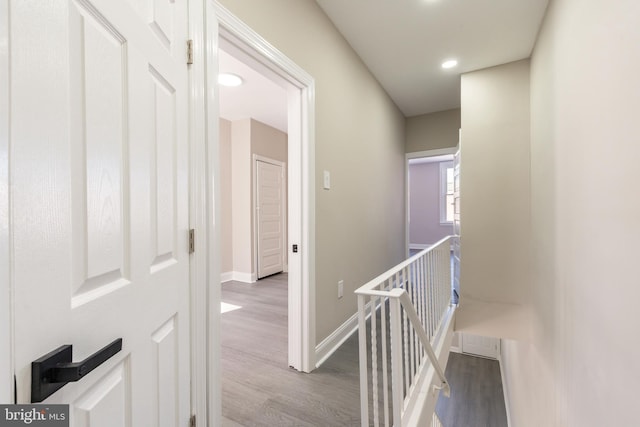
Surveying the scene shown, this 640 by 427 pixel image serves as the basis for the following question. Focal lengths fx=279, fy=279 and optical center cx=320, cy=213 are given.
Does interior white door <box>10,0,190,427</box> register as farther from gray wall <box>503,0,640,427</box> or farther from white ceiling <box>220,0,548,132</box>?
white ceiling <box>220,0,548,132</box>

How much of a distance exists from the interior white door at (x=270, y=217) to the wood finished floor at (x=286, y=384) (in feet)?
4.69

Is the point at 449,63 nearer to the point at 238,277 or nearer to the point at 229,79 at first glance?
the point at 229,79

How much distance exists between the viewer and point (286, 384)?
6.25ft

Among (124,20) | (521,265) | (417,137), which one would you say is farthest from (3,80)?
(417,137)

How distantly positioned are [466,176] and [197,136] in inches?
121

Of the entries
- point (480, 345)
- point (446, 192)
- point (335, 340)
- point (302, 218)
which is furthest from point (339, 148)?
point (446, 192)

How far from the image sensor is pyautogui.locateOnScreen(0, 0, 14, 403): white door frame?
0.45 metres

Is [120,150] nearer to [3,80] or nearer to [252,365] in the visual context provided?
[3,80]

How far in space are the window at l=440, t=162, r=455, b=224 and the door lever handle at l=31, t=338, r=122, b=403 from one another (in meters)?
9.06

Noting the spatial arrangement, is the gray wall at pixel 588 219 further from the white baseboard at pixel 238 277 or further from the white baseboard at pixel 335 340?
the white baseboard at pixel 238 277

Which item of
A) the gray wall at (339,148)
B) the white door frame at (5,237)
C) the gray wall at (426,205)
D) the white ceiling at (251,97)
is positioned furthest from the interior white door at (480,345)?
the gray wall at (426,205)

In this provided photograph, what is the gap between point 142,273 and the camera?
82cm

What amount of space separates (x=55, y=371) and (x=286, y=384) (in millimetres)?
1654

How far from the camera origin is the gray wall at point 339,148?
193cm
